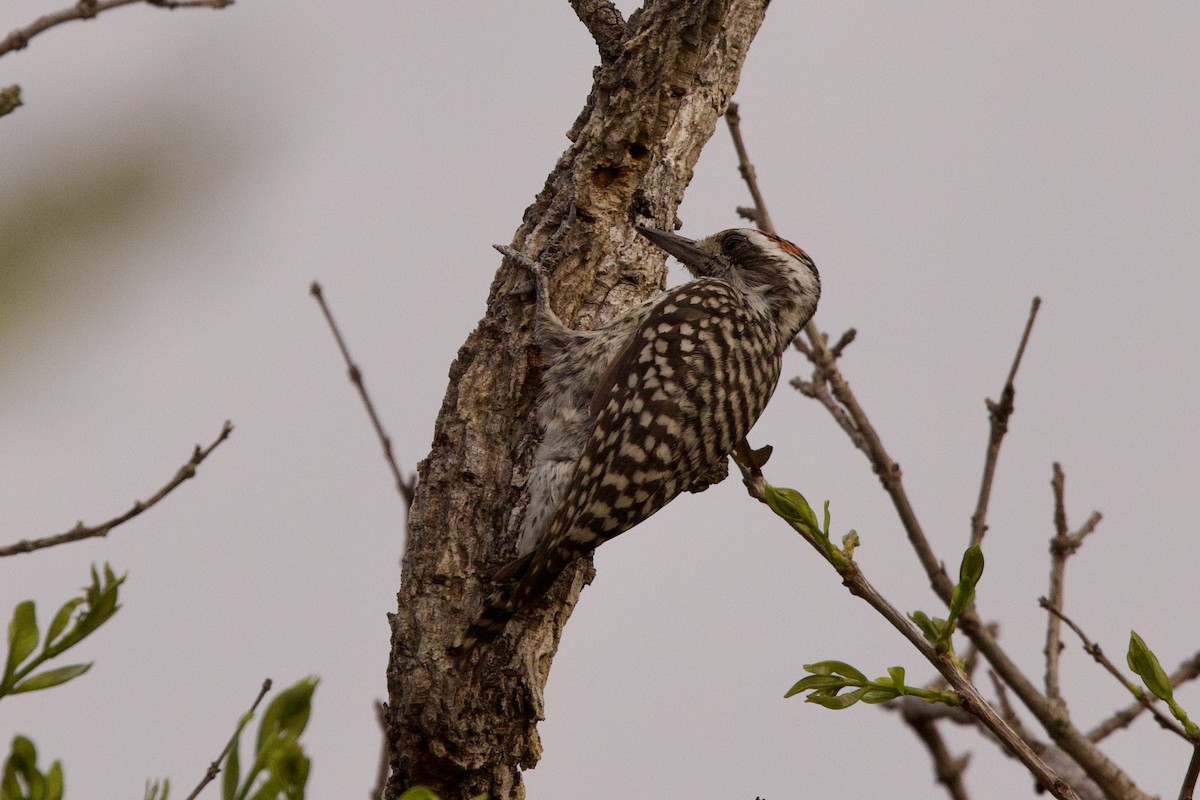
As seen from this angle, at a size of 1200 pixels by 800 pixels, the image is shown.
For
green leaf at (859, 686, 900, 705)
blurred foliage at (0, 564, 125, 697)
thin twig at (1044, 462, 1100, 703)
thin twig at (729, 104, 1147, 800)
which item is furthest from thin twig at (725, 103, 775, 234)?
blurred foliage at (0, 564, 125, 697)

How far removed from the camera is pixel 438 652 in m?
3.72

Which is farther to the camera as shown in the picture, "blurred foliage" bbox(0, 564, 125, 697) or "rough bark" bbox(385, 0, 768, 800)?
"rough bark" bbox(385, 0, 768, 800)

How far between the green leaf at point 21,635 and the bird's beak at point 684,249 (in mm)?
3280

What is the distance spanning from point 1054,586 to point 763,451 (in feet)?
4.82

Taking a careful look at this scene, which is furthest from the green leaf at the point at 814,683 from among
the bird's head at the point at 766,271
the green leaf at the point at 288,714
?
the bird's head at the point at 766,271

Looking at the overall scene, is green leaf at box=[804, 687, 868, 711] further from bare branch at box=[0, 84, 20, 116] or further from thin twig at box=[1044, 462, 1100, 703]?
thin twig at box=[1044, 462, 1100, 703]

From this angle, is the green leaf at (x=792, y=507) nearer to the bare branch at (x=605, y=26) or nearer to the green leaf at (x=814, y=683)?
the green leaf at (x=814, y=683)

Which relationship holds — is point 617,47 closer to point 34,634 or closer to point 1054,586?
point 1054,586

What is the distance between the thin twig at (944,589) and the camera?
14.1ft

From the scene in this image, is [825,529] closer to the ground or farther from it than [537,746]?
closer to the ground

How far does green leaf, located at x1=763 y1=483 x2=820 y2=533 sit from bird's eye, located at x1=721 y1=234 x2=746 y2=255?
11.3 feet

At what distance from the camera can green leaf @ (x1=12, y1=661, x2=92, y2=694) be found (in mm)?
1452

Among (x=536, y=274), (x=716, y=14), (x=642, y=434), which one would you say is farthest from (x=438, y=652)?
(x=716, y=14)

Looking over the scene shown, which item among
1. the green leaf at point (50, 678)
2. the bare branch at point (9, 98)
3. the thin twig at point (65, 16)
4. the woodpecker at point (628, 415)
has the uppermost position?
the woodpecker at point (628, 415)
